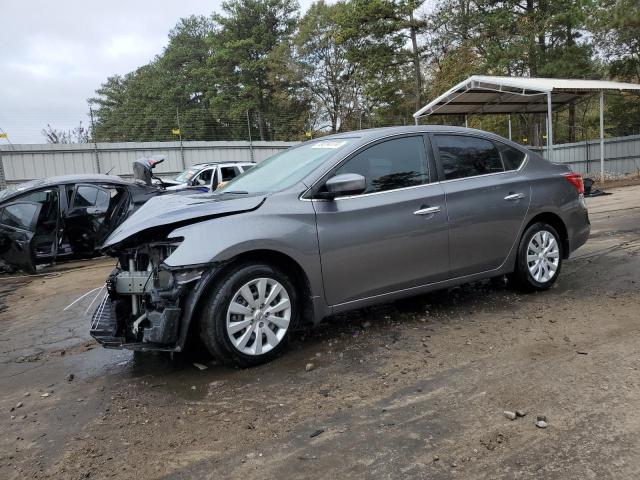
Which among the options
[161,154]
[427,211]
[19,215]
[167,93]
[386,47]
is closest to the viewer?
[427,211]

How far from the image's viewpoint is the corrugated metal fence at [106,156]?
16938 mm

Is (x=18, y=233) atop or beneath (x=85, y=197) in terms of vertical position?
beneath

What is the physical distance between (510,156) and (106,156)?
643 inches

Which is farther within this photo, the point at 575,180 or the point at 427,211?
the point at 575,180

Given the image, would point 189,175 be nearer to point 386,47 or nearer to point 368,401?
point 368,401

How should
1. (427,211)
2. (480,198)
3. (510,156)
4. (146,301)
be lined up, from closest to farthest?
(146,301) < (427,211) < (480,198) < (510,156)

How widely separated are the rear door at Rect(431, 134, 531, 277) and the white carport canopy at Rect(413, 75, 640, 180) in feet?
39.2

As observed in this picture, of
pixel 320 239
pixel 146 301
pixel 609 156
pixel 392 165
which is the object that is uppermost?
pixel 609 156

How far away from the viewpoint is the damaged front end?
360 centimetres

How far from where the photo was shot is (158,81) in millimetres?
45562

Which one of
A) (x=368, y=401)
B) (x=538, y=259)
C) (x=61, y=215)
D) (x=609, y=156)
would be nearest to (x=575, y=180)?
(x=538, y=259)

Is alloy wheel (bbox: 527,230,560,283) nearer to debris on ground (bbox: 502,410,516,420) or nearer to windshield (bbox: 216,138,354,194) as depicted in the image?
windshield (bbox: 216,138,354,194)

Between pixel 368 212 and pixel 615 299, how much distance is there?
265 centimetres

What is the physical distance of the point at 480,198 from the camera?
484 cm
